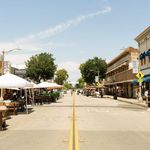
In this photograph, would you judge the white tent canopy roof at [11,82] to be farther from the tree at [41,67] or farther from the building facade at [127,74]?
the tree at [41,67]

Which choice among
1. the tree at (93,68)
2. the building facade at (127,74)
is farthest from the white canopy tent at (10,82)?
the tree at (93,68)

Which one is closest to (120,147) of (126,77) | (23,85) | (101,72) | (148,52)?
(23,85)

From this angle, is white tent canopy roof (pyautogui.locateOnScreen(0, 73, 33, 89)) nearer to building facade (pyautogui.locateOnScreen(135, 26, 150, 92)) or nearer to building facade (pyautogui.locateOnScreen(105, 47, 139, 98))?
building facade (pyautogui.locateOnScreen(135, 26, 150, 92))

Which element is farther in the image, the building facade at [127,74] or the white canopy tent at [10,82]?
the building facade at [127,74]

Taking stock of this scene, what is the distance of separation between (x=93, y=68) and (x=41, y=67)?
41.6 m

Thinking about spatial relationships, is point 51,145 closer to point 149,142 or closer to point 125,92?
point 149,142

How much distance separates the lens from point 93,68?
432 ft

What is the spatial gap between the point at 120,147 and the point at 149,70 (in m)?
45.7

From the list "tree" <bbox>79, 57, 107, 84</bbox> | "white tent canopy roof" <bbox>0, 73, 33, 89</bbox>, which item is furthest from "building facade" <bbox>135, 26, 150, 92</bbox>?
"tree" <bbox>79, 57, 107, 84</bbox>

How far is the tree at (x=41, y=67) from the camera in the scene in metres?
92.1

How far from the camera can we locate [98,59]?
436ft

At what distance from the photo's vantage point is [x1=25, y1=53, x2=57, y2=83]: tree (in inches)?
3627

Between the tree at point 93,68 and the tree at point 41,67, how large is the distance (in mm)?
38028

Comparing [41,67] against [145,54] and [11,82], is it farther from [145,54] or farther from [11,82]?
[11,82]
